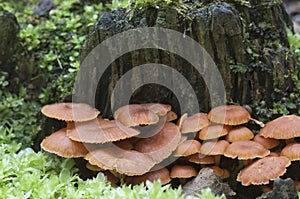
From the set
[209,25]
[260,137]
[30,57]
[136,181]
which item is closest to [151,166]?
[136,181]

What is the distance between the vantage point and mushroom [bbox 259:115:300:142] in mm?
2982

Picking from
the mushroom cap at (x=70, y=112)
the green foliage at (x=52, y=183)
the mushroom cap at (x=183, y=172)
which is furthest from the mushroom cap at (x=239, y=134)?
the mushroom cap at (x=70, y=112)

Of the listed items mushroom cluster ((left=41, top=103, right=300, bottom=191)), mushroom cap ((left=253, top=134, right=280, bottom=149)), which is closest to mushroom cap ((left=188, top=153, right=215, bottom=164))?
mushroom cluster ((left=41, top=103, right=300, bottom=191))

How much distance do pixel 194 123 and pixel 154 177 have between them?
529 millimetres

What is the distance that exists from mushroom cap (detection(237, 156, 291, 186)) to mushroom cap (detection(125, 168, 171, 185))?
0.56 metres

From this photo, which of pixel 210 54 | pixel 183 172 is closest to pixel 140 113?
pixel 183 172

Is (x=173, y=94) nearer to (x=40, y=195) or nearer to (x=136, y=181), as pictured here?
(x=136, y=181)

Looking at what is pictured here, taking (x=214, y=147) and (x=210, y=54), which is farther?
(x=210, y=54)

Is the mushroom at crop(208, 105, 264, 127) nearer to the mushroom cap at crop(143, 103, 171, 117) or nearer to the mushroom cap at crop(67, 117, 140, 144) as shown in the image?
the mushroom cap at crop(143, 103, 171, 117)

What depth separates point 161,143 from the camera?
3131 millimetres

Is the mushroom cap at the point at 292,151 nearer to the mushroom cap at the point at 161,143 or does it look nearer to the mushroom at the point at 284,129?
the mushroom at the point at 284,129

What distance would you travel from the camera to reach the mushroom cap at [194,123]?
10.4 ft

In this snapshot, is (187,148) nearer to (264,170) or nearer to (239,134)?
(239,134)

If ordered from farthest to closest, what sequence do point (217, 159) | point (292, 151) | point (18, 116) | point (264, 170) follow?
point (18, 116)
point (217, 159)
point (292, 151)
point (264, 170)
